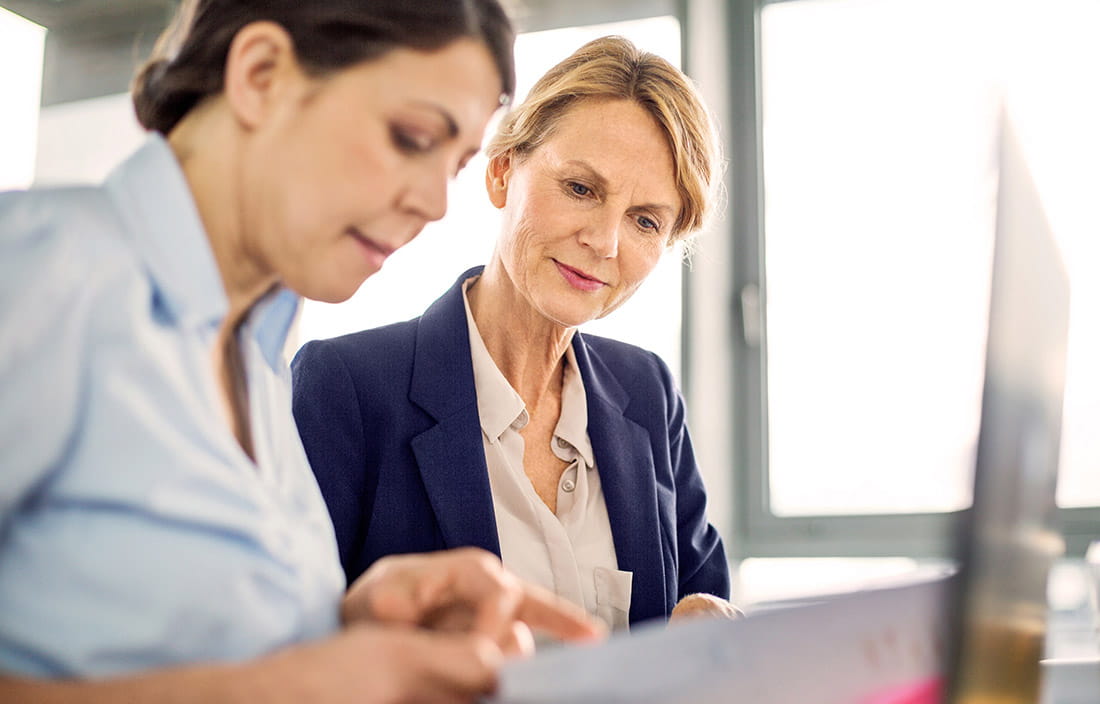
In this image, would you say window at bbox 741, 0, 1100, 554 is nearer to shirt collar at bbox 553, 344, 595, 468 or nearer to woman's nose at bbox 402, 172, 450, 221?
shirt collar at bbox 553, 344, 595, 468

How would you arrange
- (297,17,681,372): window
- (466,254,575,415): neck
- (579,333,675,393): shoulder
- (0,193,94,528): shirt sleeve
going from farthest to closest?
(297,17,681,372): window < (579,333,675,393): shoulder < (466,254,575,415): neck < (0,193,94,528): shirt sleeve

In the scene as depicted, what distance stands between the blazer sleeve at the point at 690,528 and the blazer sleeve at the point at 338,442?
53 cm

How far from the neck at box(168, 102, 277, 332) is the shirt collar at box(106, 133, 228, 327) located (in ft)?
0.07

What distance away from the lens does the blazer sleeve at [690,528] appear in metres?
1.62

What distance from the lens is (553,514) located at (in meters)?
1.44

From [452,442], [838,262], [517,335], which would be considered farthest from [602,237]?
[838,262]

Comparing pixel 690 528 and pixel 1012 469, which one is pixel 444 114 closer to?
pixel 1012 469

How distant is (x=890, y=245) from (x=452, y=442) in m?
1.97

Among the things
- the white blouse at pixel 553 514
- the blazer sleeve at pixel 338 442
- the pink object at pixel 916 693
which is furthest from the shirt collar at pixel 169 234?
the white blouse at pixel 553 514

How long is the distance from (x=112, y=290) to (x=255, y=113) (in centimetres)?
16

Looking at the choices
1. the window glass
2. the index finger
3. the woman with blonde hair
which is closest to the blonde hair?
the woman with blonde hair

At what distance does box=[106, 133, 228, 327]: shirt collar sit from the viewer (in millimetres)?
634

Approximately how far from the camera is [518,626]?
726mm

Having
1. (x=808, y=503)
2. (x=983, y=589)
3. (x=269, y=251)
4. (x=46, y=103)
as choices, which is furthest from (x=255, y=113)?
(x=808, y=503)
